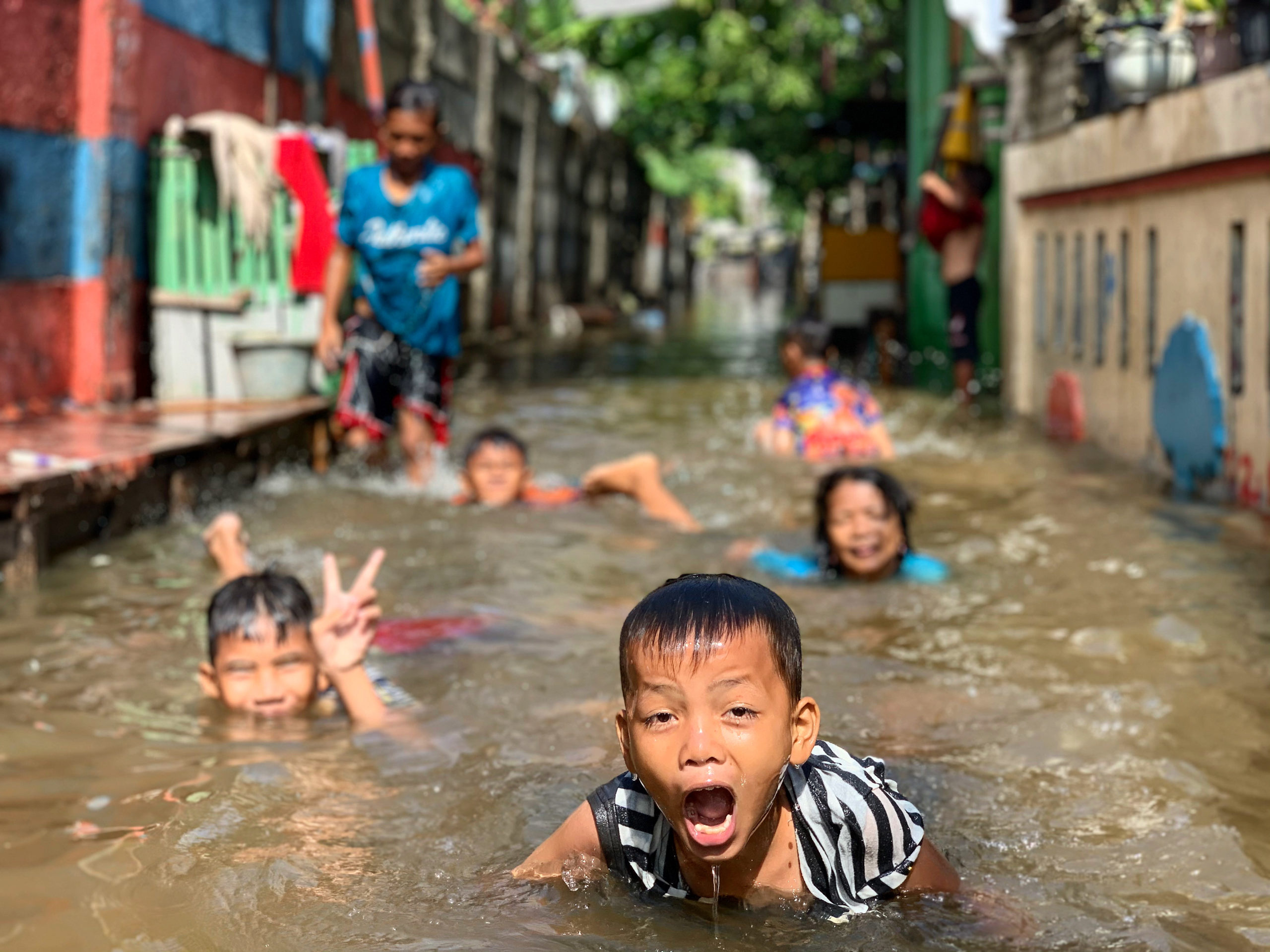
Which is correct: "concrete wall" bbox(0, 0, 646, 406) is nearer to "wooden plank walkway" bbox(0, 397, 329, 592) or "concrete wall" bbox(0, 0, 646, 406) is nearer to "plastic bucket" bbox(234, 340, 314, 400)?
"wooden plank walkway" bbox(0, 397, 329, 592)

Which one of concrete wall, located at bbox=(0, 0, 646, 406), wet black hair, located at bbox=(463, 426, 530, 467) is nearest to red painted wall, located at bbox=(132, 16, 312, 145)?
concrete wall, located at bbox=(0, 0, 646, 406)

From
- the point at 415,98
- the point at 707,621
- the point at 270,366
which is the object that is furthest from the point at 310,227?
the point at 707,621

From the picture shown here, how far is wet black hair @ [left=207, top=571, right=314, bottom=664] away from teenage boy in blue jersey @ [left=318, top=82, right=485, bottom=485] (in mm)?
3602

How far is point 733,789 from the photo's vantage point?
2.63 meters

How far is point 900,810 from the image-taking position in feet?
9.67

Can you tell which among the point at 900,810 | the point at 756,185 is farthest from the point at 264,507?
the point at 756,185

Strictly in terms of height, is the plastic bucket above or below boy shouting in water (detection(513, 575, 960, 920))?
above

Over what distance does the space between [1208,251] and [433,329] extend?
145 inches

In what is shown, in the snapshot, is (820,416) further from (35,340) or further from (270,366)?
(35,340)

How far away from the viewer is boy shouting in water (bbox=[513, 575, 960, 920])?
262 centimetres

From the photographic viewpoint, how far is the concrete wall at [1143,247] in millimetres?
6875

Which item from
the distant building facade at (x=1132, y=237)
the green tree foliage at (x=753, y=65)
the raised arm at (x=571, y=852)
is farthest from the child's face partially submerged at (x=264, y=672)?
the green tree foliage at (x=753, y=65)

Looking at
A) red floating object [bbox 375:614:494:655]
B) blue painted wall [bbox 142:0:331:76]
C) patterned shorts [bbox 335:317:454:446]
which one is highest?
blue painted wall [bbox 142:0:331:76]

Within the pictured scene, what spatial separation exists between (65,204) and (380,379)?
5.88 ft
